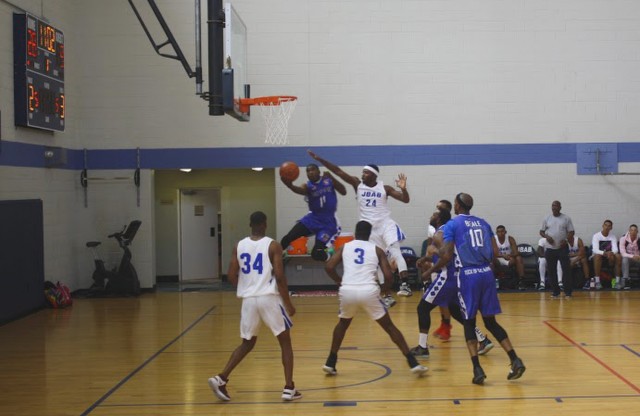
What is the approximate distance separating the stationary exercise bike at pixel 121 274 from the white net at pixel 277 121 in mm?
3113

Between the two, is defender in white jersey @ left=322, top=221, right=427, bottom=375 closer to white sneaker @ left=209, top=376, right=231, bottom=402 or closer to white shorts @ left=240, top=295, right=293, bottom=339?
white shorts @ left=240, top=295, right=293, bottom=339

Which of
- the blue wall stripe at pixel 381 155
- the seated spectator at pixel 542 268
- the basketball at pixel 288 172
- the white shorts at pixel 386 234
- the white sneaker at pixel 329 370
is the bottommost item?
the white sneaker at pixel 329 370

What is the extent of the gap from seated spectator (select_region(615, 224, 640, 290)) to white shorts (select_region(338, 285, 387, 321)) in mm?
9568

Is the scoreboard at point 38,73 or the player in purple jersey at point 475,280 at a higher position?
the scoreboard at point 38,73

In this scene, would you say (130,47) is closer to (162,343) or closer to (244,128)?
(244,128)

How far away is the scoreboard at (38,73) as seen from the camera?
47.7ft

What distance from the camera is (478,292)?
8602mm

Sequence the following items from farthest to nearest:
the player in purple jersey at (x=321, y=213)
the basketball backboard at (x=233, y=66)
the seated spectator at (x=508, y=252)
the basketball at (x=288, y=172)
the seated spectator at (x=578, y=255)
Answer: the seated spectator at (x=508, y=252) → the seated spectator at (x=578, y=255) → the player in purple jersey at (x=321, y=213) → the basketball at (x=288, y=172) → the basketball backboard at (x=233, y=66)

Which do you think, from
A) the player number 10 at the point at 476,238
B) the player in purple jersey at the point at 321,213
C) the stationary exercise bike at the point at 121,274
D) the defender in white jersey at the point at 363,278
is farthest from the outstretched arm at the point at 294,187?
the stationary exercise bike at the point at 121,274

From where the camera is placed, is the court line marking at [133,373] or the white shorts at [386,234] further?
the white shorts at [386,234]

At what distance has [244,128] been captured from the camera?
58.4 ft

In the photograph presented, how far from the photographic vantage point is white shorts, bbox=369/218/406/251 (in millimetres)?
12148

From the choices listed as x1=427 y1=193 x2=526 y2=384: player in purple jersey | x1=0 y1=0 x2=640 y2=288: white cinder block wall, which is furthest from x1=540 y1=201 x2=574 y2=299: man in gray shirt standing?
x1=427 y1=193 x2=526 y2=384: player in purple jersey

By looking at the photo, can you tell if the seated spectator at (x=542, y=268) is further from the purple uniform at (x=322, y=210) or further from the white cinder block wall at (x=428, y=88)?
the purple uniform at (x=322, y=210)
